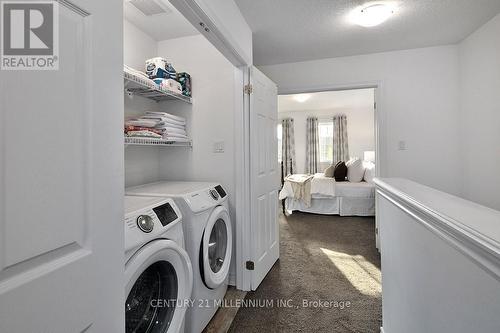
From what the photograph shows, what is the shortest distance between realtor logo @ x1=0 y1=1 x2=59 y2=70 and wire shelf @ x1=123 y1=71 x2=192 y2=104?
1125 millimetres

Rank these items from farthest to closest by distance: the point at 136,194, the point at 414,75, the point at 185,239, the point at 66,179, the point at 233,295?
the point at 414,75
the point at 233,295
the point at 136,194
the point at 185,239
the point at 66,179

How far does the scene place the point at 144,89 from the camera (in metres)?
1.99

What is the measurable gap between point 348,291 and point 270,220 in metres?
0.94

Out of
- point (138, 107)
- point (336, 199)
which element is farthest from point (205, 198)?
point (336, 199)

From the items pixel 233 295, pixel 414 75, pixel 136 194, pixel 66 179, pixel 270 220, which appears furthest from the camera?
pixel 414 75

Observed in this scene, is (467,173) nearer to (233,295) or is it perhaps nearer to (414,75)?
(414,75)

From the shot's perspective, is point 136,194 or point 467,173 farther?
point 467,173

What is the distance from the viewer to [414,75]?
2.84 metres

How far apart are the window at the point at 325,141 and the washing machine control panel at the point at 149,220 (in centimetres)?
667

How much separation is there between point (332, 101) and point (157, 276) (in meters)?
6.14

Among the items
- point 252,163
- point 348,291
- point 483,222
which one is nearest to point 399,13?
point 252,163

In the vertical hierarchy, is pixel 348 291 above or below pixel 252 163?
below

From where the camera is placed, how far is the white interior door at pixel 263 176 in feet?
7.21

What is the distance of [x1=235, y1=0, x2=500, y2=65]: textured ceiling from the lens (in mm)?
1994
